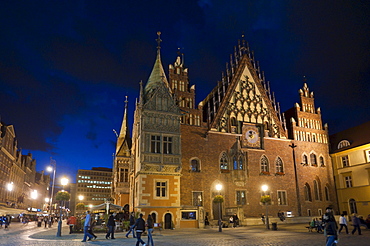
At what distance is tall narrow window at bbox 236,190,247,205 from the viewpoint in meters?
36.3

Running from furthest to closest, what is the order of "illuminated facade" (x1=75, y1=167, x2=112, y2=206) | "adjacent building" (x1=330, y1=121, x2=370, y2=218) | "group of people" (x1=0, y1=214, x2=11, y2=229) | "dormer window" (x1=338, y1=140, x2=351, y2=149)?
"illuminated facade" (x1=75, y1=167, x2=112, y2=206) → "dormer window" (x1=338, y1=140, x2=351, y2=149) → "adjacent building" (x1=330, y1=121, x2=370, y2=218) → "group of people" (x1=0, y1=214, x2=11, y2=229)

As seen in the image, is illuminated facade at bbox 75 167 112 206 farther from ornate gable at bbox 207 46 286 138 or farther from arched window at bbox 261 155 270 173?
ornate gable at bbox 207 46 286 138

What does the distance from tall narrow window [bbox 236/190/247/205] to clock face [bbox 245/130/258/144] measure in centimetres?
655

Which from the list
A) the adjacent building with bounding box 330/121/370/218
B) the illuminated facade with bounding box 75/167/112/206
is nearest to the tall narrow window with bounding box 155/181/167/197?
the adjacent building with bounding box 330/121/370/218

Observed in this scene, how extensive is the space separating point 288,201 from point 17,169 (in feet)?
216

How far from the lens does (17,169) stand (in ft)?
248

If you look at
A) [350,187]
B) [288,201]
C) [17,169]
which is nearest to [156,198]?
[288,201]

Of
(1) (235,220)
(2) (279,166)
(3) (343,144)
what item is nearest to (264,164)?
(2) (279,166)

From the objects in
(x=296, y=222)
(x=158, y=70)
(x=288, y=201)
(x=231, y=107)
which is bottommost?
(x=296, y=222)

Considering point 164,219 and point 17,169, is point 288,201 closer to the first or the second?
point 164,219

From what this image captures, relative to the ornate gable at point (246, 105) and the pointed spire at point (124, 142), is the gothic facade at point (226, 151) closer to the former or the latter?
the ornate gable at point (246, 105)

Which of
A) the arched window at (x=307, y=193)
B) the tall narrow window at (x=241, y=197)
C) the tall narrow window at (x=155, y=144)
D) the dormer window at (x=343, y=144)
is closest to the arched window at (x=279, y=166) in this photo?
the arched window at (x=307, y=193)

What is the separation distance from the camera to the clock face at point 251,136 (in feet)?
128

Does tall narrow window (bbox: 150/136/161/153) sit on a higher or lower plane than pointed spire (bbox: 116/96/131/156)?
lower
